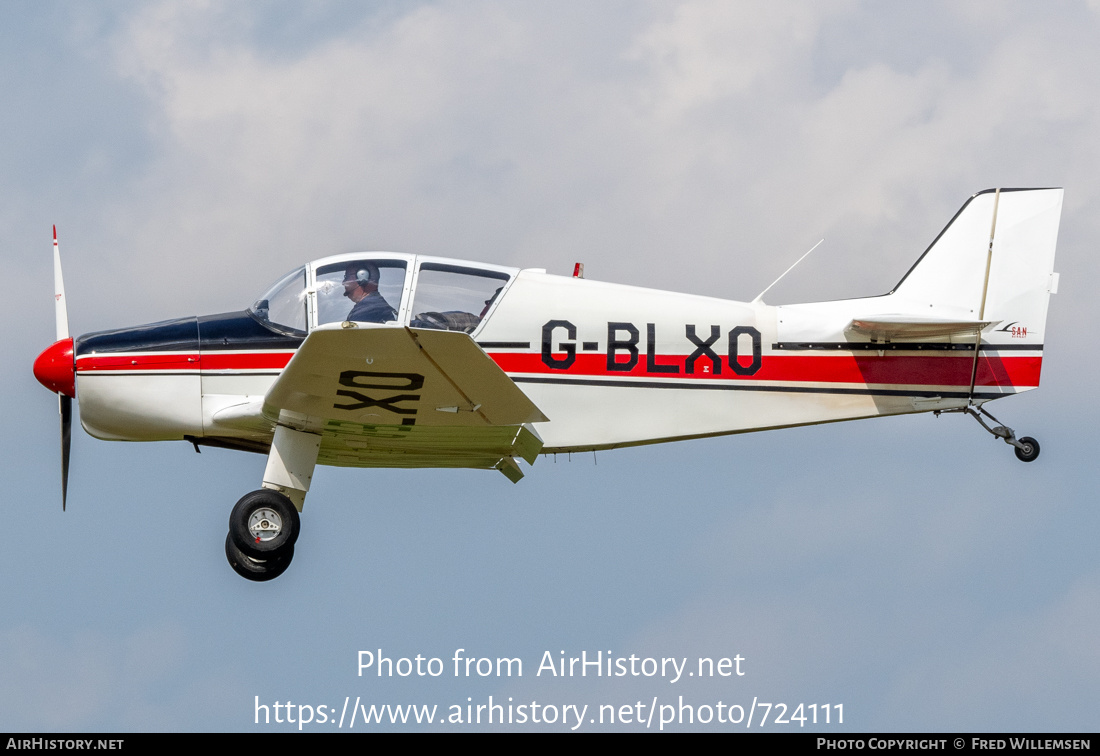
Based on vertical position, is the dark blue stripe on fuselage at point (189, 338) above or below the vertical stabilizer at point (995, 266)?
below

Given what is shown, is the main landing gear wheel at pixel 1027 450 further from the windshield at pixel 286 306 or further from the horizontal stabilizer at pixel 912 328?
the windshield at pixel 286 306

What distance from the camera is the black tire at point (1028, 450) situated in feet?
37.0

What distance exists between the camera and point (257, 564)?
981 centimetres

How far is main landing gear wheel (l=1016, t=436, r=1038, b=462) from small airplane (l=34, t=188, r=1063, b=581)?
28mm

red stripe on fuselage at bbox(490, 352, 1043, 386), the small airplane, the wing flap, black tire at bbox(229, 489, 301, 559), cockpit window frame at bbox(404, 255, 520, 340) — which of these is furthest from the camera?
red stripe on fuselage at bbox(490, 352, 1043, 386)

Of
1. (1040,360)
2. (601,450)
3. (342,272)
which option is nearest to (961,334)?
(1040,360)

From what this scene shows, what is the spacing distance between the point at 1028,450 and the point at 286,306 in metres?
6.72

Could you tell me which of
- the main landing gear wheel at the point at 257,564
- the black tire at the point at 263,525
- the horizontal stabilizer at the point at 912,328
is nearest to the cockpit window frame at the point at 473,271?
the black tire at the point at 263,525

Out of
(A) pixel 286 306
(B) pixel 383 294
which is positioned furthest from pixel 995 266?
(A) pixel 286 306

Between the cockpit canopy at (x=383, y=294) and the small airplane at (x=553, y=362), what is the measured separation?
0.04ft

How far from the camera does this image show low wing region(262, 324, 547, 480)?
8641mm

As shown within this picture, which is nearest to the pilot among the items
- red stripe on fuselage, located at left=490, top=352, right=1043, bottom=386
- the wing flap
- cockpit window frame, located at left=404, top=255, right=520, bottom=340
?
cockpit window frame, located at left=404, top=255, right=520, bottom=340

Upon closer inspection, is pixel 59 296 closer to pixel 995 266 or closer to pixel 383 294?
pixel 383 294

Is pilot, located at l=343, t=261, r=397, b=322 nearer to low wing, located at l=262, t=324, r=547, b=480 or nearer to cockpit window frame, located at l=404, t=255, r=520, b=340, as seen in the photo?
cockpit window frame, located at l=404, t=255, r=520, b=340
